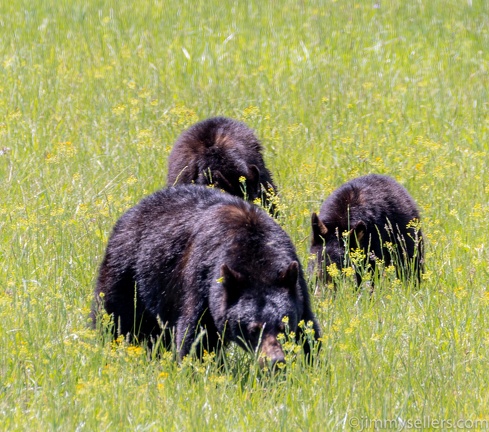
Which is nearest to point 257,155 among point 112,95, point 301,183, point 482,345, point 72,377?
point 301,183

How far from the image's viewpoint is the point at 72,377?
199 inches

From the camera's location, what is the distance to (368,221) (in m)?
7.75

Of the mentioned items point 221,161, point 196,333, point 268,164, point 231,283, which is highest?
point 221,161

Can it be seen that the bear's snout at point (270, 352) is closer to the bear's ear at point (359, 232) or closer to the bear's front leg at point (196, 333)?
the bear's front leg at point (196, 333)

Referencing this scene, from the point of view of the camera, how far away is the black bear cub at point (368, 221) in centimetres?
747

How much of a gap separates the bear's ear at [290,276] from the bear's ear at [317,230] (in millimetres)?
2109

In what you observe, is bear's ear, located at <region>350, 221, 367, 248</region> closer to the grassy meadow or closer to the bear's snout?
the grassy meadow

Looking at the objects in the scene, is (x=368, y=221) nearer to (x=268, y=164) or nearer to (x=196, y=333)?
(x=268, y=164)

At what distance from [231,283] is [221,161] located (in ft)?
10.2

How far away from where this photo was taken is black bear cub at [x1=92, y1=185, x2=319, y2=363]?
5.27 m

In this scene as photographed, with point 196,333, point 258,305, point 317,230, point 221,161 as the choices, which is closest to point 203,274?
point 196,333

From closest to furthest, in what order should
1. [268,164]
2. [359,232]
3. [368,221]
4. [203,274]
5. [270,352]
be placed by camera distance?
[270,352]
[203,274]
[359,232]
[368,221]
[268,164]

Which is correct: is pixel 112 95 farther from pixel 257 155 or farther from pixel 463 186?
pixel 463 186

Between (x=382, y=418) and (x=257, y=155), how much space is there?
14.3ft
